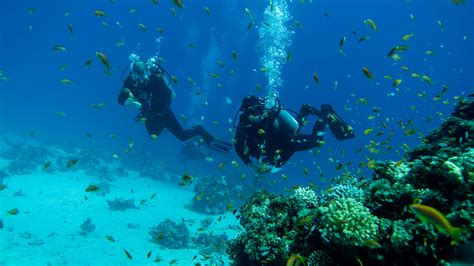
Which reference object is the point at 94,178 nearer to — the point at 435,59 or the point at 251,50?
the point at 251,50

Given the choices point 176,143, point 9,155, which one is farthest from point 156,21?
point 9,155

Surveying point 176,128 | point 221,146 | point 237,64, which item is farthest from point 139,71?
point 237,64

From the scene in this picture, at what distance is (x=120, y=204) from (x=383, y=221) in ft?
53.4

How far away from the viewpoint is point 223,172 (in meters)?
29.3

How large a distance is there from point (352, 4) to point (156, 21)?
205ft

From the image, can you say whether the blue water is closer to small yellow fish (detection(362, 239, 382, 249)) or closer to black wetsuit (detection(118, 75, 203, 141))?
black wetsuit (detection(118, 75, 203, 141))

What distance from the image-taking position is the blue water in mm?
49719

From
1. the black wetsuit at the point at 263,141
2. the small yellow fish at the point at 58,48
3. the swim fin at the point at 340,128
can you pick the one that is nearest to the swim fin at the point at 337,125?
the swim fin at the point at 340,128

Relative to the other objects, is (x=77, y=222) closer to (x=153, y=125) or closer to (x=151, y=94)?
(x=153, y=125)

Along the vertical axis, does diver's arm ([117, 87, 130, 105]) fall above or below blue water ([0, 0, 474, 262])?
below

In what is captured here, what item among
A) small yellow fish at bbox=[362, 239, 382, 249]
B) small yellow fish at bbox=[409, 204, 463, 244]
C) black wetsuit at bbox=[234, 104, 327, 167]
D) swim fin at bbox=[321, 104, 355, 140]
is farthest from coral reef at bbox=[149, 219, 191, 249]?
small yellow fish at bbox=[409, 204, 463, 244]

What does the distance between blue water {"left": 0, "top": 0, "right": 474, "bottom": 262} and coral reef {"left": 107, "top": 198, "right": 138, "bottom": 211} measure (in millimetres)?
14370

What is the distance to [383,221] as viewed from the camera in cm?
397

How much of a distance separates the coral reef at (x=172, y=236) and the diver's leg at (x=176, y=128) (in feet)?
13.8
